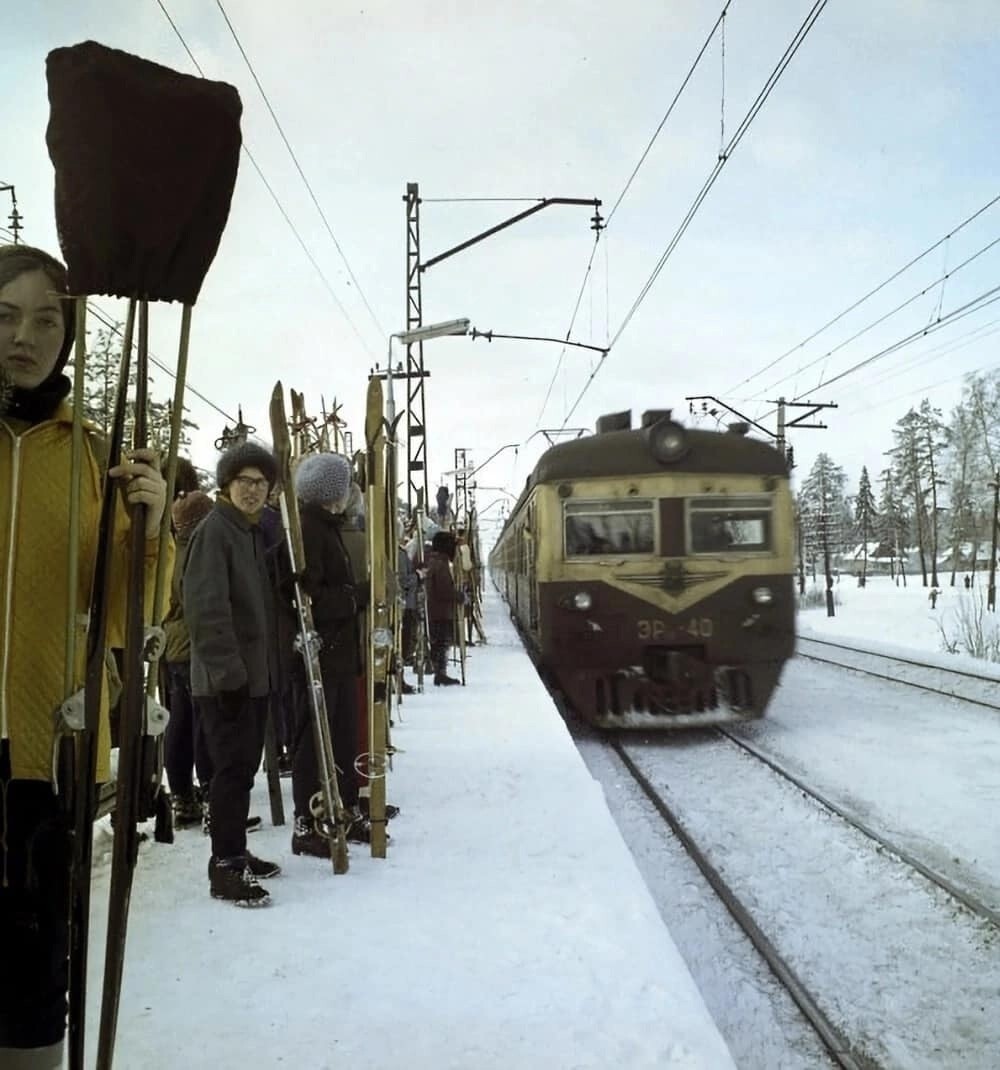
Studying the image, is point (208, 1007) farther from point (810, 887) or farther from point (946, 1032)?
point (810, 887)

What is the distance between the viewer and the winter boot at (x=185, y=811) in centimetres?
438

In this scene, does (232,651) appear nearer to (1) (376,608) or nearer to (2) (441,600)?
(1) (376,608)

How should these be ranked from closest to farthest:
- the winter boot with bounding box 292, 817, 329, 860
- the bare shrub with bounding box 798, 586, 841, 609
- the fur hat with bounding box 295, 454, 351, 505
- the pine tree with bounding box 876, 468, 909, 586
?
the winter boot with bounding box 292, 817, 329, 860 → the fur hat with bounding box 295, 454, 351, 505 → the bare shrub with bounding box 798, 586, 841, 609 → the pine tree with bounding box 876, 468, 909, 586

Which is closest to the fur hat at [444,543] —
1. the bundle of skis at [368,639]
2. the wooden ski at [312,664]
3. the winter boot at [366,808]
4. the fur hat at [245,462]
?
the bundle of skis at [368,639]

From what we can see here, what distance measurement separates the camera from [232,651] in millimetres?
3402

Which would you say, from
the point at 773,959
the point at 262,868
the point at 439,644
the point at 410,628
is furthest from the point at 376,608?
the point at 410,628

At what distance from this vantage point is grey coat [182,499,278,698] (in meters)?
3.39

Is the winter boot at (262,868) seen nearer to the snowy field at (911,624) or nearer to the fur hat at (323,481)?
the fur hat at (323,481)

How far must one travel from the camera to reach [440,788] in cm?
530

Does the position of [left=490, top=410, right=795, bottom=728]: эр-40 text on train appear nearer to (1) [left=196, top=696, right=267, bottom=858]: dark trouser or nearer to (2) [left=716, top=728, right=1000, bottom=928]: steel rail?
(2) [left=716, top=728, right=1000, bottom=928]: steel rail

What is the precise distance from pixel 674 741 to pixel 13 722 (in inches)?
282

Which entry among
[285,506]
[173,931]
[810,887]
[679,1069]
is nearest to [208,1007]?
[173,931]

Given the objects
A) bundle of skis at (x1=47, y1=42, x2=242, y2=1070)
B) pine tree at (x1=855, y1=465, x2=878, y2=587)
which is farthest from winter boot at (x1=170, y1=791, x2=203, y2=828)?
pine tree at (x1=855, y1=465, x2=878, y2=587)

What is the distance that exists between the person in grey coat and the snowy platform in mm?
187
